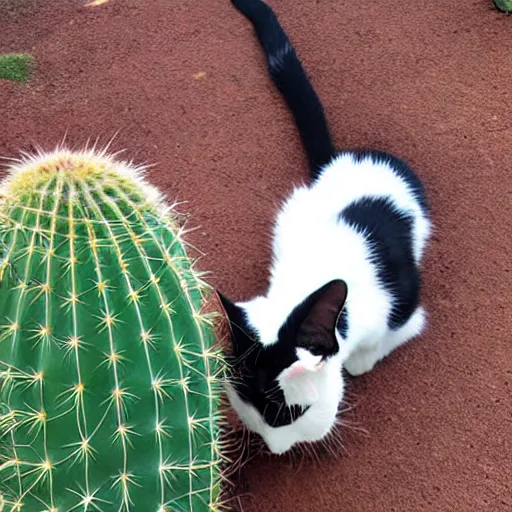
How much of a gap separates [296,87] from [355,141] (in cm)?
29

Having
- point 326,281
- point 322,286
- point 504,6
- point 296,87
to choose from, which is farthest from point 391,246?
point 504,6

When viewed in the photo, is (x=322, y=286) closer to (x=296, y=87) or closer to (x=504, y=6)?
(x=296, y=87)

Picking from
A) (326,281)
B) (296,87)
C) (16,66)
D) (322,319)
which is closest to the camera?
(322,319)

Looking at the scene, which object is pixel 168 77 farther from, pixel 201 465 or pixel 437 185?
pixel 201 465

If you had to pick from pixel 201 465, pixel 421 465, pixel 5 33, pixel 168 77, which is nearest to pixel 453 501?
pixel 421 465

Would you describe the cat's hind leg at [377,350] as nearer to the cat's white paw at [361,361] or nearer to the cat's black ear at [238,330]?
the cat's white paw at [361,361]

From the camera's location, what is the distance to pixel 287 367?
57.5 inches

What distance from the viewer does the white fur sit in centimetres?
162

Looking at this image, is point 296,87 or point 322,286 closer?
point 322,286

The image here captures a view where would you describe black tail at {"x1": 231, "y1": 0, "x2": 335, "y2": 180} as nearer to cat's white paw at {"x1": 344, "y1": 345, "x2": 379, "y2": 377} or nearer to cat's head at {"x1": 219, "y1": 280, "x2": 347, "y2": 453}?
cat's white paw at {"x1": 344, "y1": 345, "x2": 379, "y2": 377}

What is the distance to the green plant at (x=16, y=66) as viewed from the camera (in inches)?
103

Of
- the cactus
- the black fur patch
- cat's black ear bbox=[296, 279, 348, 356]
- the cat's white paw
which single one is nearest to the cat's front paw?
the cat's white paw

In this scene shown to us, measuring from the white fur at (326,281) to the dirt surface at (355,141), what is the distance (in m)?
0.12

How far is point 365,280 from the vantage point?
6.19 feet
